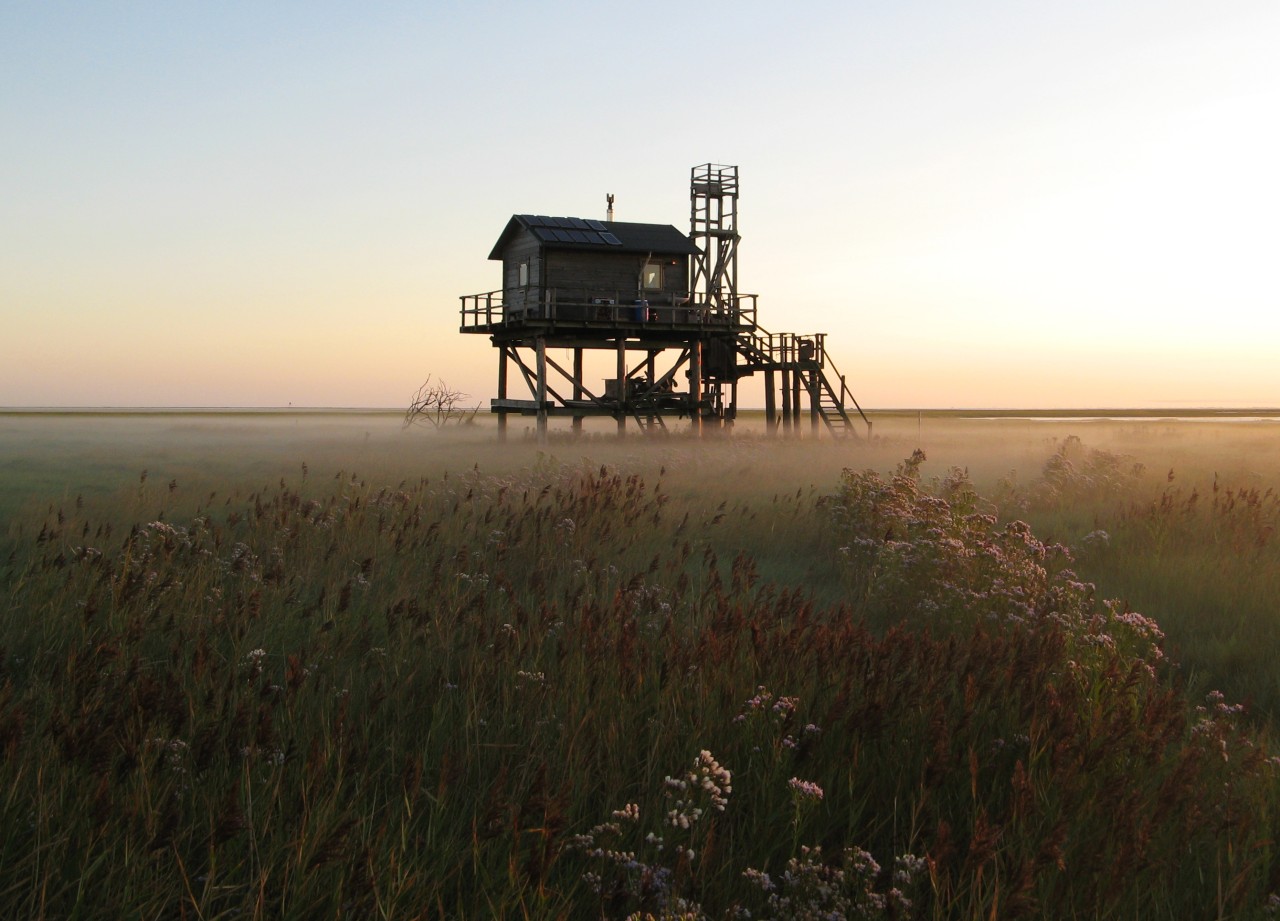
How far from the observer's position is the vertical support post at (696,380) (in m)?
36.3

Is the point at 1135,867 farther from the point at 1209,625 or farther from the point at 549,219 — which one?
the point at 549,219

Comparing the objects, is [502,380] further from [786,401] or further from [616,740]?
[616,740]

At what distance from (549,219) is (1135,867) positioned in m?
34.1

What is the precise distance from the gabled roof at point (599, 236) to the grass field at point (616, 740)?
1015 inches

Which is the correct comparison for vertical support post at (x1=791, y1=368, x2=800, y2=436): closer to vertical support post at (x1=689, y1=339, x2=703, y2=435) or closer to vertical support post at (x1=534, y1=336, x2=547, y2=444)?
vertical support post at (x1=689, y1=339, x2=703, y2=435)

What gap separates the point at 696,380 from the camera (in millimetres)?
36312

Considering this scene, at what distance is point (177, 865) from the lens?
126 inches

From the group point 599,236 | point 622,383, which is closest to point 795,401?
point 622,383

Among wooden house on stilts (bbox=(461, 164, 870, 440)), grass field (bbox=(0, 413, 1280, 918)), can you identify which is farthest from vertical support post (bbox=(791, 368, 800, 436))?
grass field (bbox=(0, 413, 1280, 918))

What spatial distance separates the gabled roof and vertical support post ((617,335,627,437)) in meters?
3.13

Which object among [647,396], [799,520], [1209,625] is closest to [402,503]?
[799,520]

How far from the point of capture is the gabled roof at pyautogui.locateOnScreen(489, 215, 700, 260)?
113 feet

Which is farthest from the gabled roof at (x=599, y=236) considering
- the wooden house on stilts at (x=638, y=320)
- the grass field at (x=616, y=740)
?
the grass field at (x=616, y=740)

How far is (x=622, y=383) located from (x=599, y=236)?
5.00 metres
